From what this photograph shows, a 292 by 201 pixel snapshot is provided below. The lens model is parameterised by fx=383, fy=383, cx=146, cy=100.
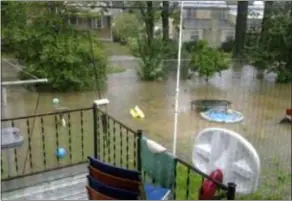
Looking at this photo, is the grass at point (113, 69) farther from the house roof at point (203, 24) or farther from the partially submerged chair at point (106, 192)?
the partially submerged chair at point (106, 192)

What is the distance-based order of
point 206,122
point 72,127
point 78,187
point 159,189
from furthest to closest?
1. point 206,122
2. point 72,127
3. point 78,187
4. point 159,189

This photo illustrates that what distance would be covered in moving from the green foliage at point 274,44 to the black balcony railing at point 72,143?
3.23ft

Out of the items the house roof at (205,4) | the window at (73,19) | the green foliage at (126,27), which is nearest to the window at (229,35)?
the house roof at (205,4)

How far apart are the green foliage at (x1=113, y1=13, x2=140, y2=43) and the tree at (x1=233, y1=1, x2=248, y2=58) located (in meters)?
0.62

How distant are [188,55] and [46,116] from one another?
925 millimetres

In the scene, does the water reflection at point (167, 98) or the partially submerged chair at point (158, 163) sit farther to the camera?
the water reflection at point (167, 98)

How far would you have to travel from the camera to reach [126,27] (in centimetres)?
209

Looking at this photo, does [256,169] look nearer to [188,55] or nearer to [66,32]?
[188,55]

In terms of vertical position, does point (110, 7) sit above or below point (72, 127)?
above

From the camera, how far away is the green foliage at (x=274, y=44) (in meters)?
2.51

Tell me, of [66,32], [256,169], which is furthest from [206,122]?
[66,32]

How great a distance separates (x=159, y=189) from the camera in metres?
1.80

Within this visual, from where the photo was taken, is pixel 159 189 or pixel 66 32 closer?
pixel 159 189

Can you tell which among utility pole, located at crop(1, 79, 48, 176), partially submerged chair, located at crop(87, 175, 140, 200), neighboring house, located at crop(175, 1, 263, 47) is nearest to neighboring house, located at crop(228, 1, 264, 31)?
neighboring house, located at crop(175, 1, 263, 47)
